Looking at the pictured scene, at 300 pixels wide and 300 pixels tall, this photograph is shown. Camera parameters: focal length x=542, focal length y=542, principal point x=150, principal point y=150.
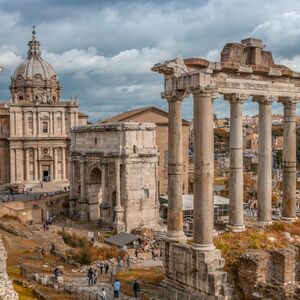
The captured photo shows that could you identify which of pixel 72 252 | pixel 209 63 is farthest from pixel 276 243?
pixel 72 252

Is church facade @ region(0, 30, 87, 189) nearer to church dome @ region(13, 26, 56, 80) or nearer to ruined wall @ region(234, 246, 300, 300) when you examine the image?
church dome @ region(13, 26, 56, 80)

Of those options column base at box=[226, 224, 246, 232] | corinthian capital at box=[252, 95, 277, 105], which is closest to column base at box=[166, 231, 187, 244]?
column base at box=[226, 224, 246, 232]

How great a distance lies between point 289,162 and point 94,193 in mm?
26934

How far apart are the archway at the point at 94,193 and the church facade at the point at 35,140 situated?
38.9 feet

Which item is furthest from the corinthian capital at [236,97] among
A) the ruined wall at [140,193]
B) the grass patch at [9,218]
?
the grass patch at [9,218]

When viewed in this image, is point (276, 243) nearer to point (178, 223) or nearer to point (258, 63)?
point (178, 223)

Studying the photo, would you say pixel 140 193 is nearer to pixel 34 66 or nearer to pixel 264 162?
pixel 264 162

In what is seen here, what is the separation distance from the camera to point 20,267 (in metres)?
25.0

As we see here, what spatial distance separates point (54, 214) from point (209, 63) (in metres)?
31.4

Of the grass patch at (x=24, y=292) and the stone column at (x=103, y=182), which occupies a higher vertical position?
the stone column at (x=103, y=182)

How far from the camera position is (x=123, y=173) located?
135ft

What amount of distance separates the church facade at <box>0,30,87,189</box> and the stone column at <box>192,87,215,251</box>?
4016 cm

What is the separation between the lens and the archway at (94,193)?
4553 centimetres

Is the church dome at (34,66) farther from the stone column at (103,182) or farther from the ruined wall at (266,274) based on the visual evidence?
the ruined wall at (266,274)
